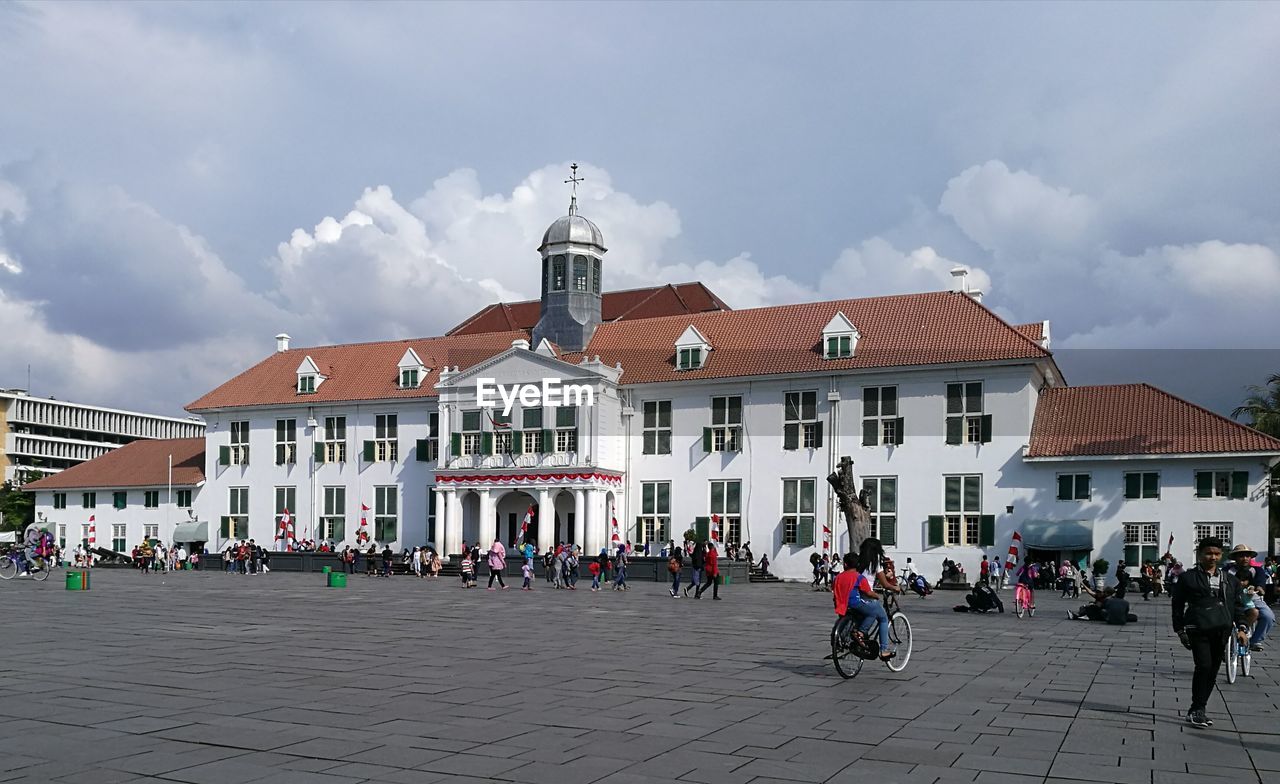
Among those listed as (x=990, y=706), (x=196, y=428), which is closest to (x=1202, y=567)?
(x=990, y=706)

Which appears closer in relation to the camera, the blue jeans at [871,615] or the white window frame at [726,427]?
the blue jeans at [871,615]

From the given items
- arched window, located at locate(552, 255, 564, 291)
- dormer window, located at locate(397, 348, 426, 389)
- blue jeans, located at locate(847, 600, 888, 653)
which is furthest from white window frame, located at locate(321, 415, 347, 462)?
blue jeans, located at locate(847, 600, 888, 653)

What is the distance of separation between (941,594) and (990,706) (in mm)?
27832

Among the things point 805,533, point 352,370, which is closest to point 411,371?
point 352,370

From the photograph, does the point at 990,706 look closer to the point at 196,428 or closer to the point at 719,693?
the point at 719,693

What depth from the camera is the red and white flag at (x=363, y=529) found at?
190ft

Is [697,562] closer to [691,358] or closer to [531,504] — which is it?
[691,358]

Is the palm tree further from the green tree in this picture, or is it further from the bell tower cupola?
the bell tower cupola

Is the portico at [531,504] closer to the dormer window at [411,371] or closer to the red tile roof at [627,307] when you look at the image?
the dormer window at [411,371]

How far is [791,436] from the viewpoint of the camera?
1996 inches

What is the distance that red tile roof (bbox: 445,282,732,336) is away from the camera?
68938 mm

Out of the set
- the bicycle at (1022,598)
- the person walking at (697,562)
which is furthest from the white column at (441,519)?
the bicycle at (1022,598)

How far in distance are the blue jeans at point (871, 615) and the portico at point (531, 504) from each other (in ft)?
122

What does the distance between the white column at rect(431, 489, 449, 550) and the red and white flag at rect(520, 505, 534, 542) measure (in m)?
3.64
